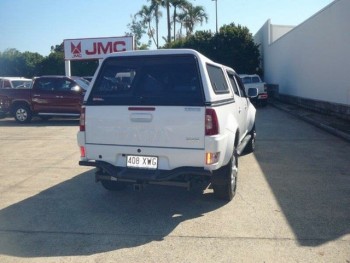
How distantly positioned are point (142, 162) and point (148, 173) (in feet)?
0.58

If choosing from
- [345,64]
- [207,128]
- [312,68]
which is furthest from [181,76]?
[312,68]

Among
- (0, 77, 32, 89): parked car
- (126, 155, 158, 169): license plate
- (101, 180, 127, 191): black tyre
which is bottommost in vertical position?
(101, 180, 127, 191): black tyre

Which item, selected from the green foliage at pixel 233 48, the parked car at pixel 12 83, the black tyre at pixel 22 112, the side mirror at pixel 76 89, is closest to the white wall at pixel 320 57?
the green foliage at pixel 233 48

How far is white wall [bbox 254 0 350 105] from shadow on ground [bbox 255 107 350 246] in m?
3.34

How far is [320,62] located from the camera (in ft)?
50.4

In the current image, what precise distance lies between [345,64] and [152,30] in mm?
39134

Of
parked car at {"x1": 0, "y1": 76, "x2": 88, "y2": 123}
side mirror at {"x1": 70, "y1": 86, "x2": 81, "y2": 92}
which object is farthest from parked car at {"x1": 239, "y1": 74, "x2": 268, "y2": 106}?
parked car at {"x1": 0, "y1": 76, "x2": 88, "y2": 123}

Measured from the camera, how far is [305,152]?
8.37m

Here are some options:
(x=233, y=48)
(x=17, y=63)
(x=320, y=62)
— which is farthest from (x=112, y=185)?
(x=17, y=63)

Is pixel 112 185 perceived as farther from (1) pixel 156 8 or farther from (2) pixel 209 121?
(1) pixel 156 8

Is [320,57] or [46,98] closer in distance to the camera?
[46,98]

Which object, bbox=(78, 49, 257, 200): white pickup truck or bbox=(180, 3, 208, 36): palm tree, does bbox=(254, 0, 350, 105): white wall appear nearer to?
bbox=(78, 49, 257, 200): white pickup truck

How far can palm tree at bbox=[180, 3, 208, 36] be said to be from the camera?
143ft

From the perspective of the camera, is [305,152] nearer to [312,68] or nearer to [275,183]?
[275,183]
